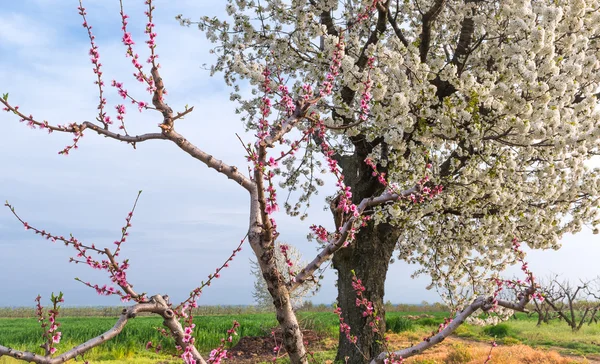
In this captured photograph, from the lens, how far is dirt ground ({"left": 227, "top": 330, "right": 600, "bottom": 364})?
1292 centimetres

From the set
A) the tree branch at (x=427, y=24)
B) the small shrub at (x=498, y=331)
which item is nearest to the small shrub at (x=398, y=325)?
the small shrub at (x=498, y=331)

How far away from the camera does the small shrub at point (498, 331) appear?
23.1m

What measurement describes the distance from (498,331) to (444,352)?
10070 millimetres

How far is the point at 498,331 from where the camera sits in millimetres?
23547

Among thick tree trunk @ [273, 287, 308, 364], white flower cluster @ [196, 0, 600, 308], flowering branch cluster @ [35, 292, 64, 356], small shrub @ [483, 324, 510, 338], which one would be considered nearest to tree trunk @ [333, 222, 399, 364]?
white flower cluster @ [196, 0, 600, 308]

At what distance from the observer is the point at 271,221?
4.76 meters

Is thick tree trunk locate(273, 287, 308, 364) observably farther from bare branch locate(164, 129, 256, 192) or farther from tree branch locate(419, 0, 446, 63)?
tree branch locate(419, 0, 446, 63)

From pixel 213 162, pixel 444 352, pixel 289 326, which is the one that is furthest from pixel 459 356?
pixel 213 162

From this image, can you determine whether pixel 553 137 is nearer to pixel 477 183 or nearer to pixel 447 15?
pixel 477 183

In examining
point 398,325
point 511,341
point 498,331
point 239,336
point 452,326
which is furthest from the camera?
point 398,325

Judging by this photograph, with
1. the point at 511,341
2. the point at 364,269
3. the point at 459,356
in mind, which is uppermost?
the point at 364,269

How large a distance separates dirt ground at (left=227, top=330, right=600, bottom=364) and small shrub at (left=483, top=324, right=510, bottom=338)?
80.7 inches

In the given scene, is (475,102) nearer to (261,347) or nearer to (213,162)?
(213,162)

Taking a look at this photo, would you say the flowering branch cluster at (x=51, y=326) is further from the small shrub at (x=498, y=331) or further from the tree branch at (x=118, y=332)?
the small shrub at (x=498, y=331)
